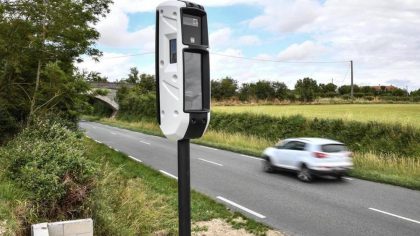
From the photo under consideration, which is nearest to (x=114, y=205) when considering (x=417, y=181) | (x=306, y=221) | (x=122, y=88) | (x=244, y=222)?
(x=244, y=222)

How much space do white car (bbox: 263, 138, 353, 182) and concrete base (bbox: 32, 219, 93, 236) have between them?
10.9m

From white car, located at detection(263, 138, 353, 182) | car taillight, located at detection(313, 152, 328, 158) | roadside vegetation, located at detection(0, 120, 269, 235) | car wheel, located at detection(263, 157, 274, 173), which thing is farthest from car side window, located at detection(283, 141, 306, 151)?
roadside vegetation, located at detection(0, 120, 269, 235)

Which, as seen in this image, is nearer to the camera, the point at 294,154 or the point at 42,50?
the point at 42,50

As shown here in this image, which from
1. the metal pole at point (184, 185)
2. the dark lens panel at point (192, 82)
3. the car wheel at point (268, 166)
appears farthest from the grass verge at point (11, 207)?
the car wheel at point (268, 166)

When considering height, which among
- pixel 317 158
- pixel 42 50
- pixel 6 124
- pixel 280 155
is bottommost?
pixel 280 155

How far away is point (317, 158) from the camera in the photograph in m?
15.8

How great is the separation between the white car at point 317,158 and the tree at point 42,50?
8882 millimetres

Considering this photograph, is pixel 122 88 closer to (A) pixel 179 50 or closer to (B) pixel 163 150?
(B) pixel 163 150

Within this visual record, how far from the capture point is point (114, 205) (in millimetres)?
8586

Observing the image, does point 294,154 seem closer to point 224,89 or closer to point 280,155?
point 280,155

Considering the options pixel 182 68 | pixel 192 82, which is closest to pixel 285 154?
pixel 192 82

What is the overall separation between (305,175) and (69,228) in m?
11.3

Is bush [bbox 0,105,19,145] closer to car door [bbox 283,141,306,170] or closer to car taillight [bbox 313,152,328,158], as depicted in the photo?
car door [bbox 283,141,306,170]

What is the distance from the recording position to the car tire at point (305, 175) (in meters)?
16.0
